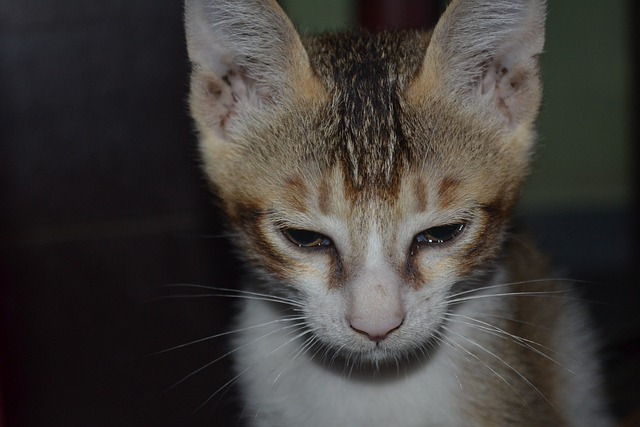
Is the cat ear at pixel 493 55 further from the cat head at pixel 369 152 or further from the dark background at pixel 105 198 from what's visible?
the dark background at pixel 105 198

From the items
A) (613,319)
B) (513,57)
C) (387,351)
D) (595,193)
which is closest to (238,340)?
(387,351)

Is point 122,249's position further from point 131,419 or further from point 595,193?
point 595,193

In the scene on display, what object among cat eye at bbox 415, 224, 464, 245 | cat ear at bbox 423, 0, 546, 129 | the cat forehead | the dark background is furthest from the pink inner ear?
the dark background

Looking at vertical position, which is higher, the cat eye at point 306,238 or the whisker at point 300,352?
the cat eye at point 306,238

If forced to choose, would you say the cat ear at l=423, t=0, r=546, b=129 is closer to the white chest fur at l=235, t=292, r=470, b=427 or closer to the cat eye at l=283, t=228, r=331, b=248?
the cat eye at l=283, t=228, r=331, b=248

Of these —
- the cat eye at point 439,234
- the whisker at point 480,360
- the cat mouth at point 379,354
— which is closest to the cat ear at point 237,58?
the cat eye at point 439,234

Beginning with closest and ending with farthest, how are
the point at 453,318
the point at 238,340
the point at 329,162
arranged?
the point at 329,162 → the point at 453,318 → the point at 238,340

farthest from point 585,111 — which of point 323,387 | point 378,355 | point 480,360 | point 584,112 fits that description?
point 378,355

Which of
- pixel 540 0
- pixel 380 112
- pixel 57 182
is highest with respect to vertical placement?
pixel 540 0
